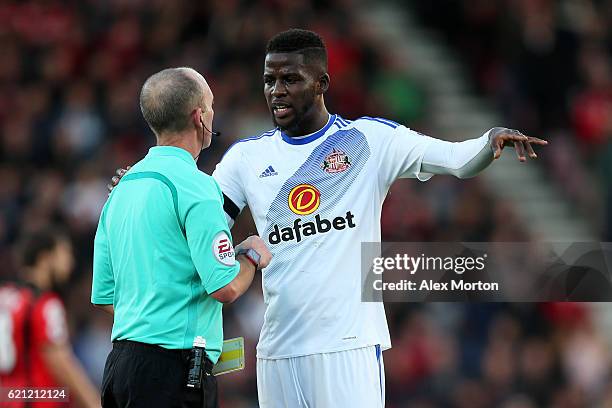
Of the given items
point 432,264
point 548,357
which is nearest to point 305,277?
point 432,264

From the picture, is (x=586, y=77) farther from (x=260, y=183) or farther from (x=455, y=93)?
(x=260, y=183)

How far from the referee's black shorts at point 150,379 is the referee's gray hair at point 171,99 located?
877 millimetres

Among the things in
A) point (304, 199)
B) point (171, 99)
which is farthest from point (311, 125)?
point (171, 99)

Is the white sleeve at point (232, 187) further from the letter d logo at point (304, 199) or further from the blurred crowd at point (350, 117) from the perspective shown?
the blurred crowd at point (350, 117)

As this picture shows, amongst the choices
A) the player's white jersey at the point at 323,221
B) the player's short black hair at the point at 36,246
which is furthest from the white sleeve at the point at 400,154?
the player's short black hair at the point at 36,246

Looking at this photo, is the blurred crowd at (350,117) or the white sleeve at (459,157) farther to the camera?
the blurred crowd at (350,117)

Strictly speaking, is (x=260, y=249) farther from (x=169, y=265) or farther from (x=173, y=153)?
(x=173, y=153)

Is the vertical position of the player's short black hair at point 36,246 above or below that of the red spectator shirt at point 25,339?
above

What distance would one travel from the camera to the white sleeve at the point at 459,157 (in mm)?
5008

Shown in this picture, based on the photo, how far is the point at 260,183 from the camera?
5.37 meters

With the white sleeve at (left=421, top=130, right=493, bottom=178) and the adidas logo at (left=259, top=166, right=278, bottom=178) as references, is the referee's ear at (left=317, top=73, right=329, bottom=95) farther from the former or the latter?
the white sleeve at (left=421, top=130, right=493, bottom=178)

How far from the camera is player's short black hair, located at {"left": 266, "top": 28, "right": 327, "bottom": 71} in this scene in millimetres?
5340

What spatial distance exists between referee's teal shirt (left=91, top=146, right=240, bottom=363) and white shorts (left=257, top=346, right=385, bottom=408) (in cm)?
72

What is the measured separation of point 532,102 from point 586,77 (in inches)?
23.8
